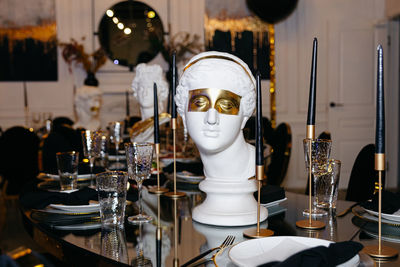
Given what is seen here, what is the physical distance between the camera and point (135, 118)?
5074 mm

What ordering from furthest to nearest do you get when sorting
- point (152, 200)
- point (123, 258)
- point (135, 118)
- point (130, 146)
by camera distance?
1. point (135, 118)
2. point (152, 200)
3. point (130, 146)
4. point (123, 258)

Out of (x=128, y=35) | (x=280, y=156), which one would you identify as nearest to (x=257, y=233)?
(x=280, y=156)

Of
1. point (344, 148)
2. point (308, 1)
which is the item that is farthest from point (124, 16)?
point (344, 148)

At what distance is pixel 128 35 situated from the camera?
617 centimetres

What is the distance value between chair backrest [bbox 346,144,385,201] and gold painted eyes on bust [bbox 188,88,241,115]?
0.86 m

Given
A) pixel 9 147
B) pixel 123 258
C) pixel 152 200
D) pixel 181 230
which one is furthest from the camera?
pixel 9 147

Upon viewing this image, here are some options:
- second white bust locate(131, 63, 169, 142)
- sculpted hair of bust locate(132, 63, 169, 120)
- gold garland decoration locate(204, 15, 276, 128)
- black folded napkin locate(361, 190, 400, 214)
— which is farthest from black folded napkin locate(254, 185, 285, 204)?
gold garland decoration locate(204, 15, 276, 128)

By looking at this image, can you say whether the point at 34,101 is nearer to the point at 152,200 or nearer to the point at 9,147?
the point at 9,147

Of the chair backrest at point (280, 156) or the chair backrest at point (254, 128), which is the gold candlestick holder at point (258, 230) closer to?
the chair backrest at point (280, 156)

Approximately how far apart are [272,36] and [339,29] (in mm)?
912

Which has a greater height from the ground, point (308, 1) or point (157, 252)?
point (308, 1)

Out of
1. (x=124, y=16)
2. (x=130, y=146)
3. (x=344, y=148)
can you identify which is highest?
(x=124, y=16)

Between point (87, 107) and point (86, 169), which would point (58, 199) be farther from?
point (87, 107)

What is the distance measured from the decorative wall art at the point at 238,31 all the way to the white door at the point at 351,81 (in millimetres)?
905
